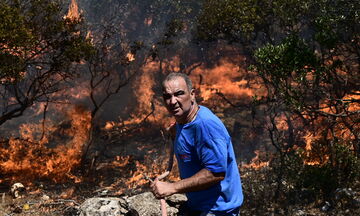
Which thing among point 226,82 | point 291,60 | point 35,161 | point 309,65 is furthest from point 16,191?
point 226,82

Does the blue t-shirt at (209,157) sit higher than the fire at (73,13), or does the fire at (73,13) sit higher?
the fire at (73,13)

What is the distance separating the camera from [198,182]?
2.07 m

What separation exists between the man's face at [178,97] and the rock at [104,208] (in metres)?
3.48

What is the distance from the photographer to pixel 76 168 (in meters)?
13.5

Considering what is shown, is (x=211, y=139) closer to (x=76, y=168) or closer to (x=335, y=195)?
(x=335, y=195)

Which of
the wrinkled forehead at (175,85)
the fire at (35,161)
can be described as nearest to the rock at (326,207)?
the wrinkled forehead at (175,85)

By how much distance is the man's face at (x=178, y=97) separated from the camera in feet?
7.54

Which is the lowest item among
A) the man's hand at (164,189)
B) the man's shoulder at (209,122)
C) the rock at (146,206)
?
the rock at (146,206)

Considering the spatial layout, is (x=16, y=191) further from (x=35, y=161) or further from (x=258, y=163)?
(x=258, y=163)

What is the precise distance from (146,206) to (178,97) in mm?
3880

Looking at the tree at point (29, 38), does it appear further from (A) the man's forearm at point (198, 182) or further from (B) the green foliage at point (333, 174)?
(B) the green foliage at point (333, 174)

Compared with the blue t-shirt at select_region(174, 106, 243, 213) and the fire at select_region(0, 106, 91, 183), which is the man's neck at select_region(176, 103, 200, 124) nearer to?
the blue t-shirt at select_region(174, 106, 243, 213)

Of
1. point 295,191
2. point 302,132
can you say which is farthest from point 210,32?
point 295,191

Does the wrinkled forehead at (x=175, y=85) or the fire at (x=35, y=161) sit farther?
the fire at (x=35, y=161)
